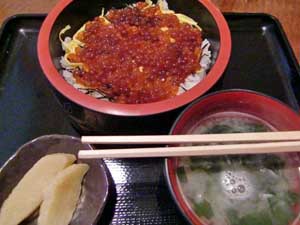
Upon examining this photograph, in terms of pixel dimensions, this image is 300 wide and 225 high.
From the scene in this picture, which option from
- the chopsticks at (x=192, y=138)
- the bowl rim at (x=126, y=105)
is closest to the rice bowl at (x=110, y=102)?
the bowl rim at (x=126, y=105)

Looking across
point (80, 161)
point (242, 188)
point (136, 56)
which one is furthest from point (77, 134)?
point (242, 188)

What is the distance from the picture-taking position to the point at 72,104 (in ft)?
3.48

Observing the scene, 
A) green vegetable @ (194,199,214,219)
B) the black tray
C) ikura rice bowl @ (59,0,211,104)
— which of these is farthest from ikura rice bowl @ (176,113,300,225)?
ikura rice bowl @ (59,0,211,104)

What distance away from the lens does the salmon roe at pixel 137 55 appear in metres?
1.14

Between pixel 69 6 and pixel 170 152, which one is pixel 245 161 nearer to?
pixel 170 152

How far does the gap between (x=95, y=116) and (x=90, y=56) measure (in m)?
0.24

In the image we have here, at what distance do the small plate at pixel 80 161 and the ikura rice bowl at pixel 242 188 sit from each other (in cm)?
21

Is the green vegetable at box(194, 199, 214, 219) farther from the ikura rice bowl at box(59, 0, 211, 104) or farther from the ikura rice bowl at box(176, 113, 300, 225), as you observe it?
the ikura rice bowl at box(59, 0, 211, 104)

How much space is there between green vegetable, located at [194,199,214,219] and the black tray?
0.13 m

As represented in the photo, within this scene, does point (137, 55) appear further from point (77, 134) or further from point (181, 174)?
point (181, 174)

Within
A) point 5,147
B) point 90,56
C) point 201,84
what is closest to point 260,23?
point 201,84

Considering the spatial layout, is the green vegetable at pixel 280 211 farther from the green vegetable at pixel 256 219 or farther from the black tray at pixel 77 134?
the black tray at pixel 77 134

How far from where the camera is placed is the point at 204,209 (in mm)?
908

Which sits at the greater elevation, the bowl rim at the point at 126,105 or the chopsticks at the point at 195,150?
the bowl rim at the point at 126,105
